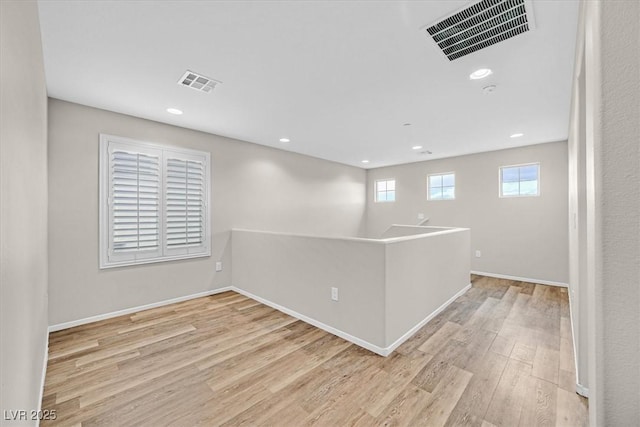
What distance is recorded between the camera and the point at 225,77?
243 centimetres

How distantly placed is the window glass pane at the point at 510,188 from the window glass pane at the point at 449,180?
0.91m

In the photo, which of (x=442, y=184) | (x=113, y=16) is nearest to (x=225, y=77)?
(x=113, y=16)

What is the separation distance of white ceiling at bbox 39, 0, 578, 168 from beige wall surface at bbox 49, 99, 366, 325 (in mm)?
288

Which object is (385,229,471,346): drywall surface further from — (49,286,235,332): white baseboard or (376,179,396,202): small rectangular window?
(376,179,396,202): small rectangular window

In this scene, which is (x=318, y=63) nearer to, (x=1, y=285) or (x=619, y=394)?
(x=1, y=285)

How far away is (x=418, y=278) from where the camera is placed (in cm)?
283

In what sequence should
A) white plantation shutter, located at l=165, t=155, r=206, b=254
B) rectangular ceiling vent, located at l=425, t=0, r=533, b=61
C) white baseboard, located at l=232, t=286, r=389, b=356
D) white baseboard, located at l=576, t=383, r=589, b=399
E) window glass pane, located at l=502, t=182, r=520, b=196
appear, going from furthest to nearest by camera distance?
1. window glass pane, located at l=502, t=182, r=520, b=196
2. white plantation shutter, located at l=165, t=155, r=206, b=254
3. white baseboard, located at l=232, t=286, r=389, b=356
4. white baseboard, located at l=576, t=383, r=589, b=399
5. rectangular ceiling vent, located at l=425, t=0, r=533, b=61

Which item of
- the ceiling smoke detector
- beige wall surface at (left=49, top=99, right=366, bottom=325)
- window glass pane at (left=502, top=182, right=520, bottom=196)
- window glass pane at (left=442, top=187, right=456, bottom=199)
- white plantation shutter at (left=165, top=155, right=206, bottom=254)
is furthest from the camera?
window glass pane at (left=442, top=187, right=456, bottom=199)

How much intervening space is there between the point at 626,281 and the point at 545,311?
3.49 m

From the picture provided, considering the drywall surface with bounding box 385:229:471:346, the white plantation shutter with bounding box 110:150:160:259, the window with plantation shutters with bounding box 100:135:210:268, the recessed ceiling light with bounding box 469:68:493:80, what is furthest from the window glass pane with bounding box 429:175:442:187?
the white plantation shutter with bounding box 110:150:160:259

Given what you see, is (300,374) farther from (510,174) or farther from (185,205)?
(510,174)

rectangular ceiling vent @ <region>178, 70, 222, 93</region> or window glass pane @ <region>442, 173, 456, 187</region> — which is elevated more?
rectangular ceiling vent @ <region>178, 70, 222, 93</region>

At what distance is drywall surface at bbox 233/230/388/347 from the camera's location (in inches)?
94.4

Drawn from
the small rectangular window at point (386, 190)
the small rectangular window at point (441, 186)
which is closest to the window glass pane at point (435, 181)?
the small rectangular window at point (441, 186)
